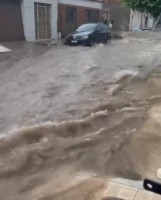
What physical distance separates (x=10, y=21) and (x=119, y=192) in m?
20.0

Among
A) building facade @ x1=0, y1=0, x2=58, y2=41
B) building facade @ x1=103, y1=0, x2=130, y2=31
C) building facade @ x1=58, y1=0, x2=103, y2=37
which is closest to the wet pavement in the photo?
building facade @ x1=0, y1=0, x2=58, y2=41

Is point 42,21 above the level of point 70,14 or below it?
below

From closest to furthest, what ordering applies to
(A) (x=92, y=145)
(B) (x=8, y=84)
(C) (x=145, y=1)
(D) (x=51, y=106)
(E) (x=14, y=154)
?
(E) (x=14, y=154), (A) (x=92, y=145), (D) (x=51, y=106), (B) (x=8, y=84), (C) (x=145, y=1)

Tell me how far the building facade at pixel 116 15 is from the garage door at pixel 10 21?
16.5 m

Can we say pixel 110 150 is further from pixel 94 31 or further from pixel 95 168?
pixel 94 31

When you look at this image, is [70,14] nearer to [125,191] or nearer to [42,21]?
[42,21]

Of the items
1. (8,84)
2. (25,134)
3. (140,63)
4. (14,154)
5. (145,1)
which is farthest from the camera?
(140,63)

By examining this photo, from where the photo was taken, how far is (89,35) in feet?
70.0

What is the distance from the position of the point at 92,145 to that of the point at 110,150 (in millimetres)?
350

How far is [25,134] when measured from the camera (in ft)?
20.3

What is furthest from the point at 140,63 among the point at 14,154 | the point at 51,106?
the point at 14,154

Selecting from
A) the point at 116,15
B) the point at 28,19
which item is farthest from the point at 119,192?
the point at 116,15

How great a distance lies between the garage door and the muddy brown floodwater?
15.8 meters

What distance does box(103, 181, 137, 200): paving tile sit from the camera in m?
3.91
